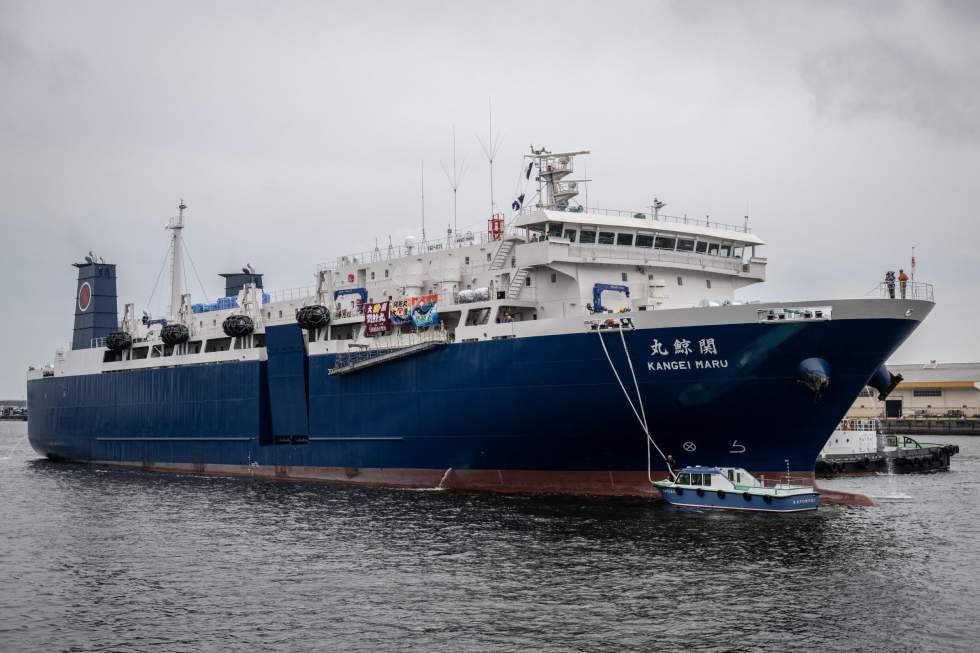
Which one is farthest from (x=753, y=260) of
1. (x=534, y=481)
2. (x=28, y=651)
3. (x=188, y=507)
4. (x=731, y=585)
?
(x=28, y=651)

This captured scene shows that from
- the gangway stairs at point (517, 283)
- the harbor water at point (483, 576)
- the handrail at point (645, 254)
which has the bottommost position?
the harbor water at point (483, 576)

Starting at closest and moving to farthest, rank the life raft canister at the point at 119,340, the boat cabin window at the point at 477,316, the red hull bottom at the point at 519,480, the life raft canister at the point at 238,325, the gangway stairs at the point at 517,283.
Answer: the red hull bottom at the point at 519,480, the gangway stairs at the point at 517,283, the boat cabin window at the point at 477,316, the life raft canister at the point at 238,325, the life raft canister at the point at 119,340

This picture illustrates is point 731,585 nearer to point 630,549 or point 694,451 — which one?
point 630,549

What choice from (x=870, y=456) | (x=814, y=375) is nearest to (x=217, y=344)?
(x=814, y=375)

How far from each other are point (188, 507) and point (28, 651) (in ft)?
55.0

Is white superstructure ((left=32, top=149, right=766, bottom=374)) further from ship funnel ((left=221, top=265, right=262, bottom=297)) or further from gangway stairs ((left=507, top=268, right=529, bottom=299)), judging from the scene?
ship funnel ((left=221, top=265, right=262, bottom=297))

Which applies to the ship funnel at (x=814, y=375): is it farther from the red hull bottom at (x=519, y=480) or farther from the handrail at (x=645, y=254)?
the handrail at (x=645, y=254)

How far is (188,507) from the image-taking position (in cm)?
3375

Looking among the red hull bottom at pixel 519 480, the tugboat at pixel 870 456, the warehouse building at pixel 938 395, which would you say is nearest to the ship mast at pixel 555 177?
the red hull bottom at pixel 519 480

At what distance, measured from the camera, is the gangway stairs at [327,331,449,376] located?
115 feet

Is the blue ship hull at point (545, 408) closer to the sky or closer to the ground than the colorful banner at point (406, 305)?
closer to the ground

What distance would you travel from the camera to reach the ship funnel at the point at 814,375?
28531mm

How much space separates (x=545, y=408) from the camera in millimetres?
31984

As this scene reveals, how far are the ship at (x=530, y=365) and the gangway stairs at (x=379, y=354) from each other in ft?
0.30
